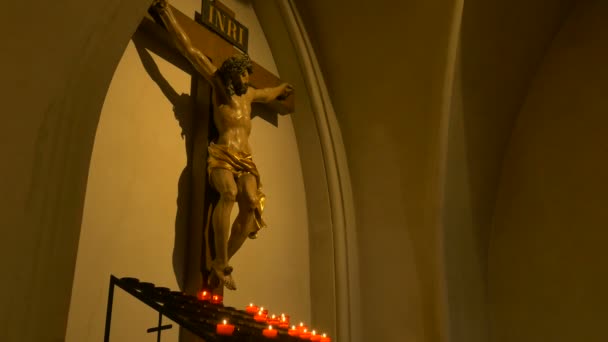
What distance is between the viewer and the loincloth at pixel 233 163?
312 cm

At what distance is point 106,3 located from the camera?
71.0 inches

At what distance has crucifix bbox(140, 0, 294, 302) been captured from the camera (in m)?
3.02

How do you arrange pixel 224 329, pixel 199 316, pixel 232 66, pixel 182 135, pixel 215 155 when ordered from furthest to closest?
pixel 182 135 < pixel 232 66 < pixel 215 155 < pixel 199 316 < pixel 224 329

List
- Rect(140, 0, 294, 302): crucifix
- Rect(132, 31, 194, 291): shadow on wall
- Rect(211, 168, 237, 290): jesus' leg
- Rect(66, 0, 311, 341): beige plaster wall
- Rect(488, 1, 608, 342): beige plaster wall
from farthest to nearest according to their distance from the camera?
Rect(488, 1, 608, 342): beige plaster wall
Rect(132, 31, 194, 291): shadow on wall
Rect(140, 0, 294, 302): crucifix
Rect(211, 168, 237, 290): jesus' leg
Rect(66, 0, 311, 341): beige plaster wall

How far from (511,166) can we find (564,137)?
46cm

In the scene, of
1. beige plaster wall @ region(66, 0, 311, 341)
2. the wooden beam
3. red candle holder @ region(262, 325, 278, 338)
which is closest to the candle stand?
red candle holder @ region(262, 325, 278, 338)

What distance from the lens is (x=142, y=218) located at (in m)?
3.00

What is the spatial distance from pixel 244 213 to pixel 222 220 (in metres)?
0.20

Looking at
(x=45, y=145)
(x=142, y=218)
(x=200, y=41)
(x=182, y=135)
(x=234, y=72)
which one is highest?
(x=200, y=41)

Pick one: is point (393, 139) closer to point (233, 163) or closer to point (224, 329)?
point (233, 163)

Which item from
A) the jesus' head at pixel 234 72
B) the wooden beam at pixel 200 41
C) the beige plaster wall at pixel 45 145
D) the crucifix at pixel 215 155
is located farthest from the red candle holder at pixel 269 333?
the wooden beam at pixel 200 41

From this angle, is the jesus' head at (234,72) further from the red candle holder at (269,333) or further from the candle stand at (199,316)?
the red candle holder at (269,333)

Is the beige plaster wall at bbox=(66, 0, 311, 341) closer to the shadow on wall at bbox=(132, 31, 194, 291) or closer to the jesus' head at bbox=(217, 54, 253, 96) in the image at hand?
the shadow on wall at bbox=(132, 31, 194, 291)

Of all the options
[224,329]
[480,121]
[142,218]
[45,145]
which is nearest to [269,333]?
[224,329]
